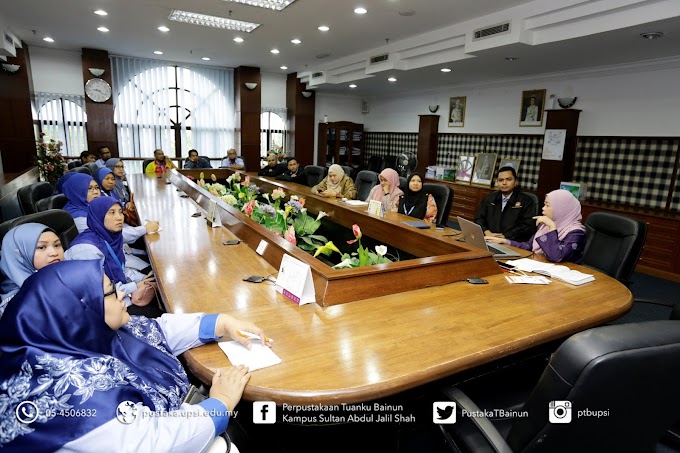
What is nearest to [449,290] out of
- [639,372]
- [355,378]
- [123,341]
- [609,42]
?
[355,378]

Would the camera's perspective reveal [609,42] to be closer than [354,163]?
Yes

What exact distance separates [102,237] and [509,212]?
2.97 meters

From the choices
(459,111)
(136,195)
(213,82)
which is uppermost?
(213,82)

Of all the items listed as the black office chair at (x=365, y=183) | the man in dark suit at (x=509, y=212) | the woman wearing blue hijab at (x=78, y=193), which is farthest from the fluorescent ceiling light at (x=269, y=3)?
the man in dark suit at (x=509, y=212)

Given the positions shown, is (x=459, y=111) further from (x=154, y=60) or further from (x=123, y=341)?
(x=123, y=341)

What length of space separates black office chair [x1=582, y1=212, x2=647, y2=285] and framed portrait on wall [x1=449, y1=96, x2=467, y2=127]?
5.16 metres

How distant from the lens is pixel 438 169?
Answer: 24.8 ft

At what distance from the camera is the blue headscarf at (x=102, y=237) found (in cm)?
215

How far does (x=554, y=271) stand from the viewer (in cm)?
209

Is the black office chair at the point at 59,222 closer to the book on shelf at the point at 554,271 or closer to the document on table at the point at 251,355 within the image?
the document on table at the point at 251,355

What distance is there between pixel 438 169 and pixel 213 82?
5284 mm

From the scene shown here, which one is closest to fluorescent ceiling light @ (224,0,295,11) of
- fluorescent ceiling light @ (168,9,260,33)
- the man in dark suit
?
fluorescent ceiling light @ (168,9,260,33)

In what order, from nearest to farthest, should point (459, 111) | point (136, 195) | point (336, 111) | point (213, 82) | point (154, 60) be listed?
point (136, 195), point (459, 111), point (154, 60), point (213, 82), point (336, 111)

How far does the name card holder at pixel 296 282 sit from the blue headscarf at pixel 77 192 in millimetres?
2119
